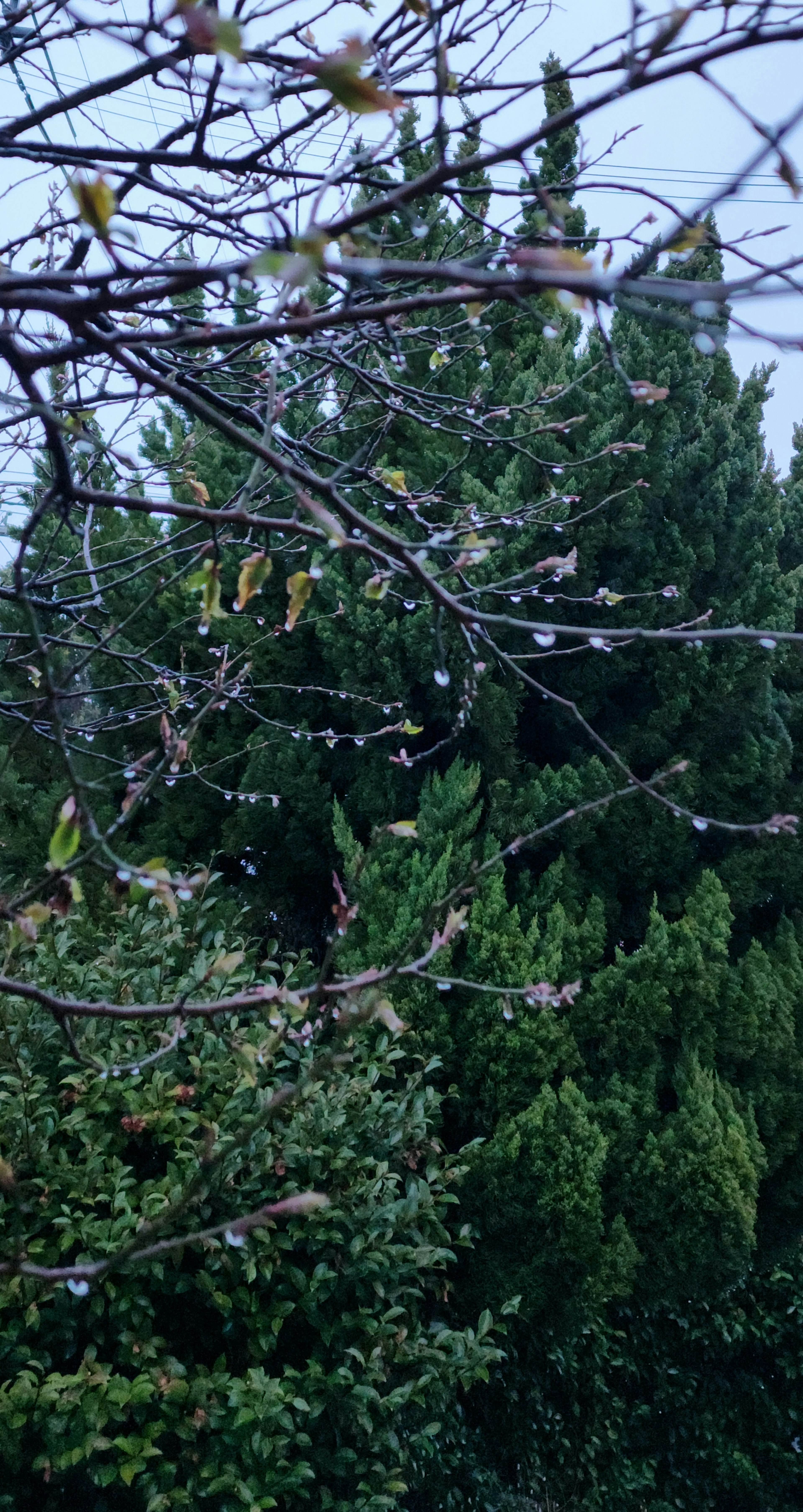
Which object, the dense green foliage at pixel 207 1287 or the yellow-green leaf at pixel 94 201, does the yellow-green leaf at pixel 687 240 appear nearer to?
the yellow-green leaf at pixel 94 201

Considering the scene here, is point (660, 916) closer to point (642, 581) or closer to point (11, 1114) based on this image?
point (642, 581)

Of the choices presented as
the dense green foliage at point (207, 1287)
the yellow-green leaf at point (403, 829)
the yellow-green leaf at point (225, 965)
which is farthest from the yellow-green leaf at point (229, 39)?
the dense green foliage at point (207, 1287)

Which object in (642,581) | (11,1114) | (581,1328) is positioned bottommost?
(581,1328)

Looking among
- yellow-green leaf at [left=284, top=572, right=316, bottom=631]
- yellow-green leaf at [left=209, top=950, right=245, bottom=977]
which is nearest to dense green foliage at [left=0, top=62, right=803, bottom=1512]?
yellow-green leaf at [left=209, top=950, right=245, bottom=977]

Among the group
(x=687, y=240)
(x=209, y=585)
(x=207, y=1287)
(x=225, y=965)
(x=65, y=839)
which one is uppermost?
(x=687, y=240)

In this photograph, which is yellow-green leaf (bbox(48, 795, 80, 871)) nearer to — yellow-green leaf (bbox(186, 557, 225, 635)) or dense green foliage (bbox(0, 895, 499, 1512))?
yellow-green leaf (bbox(186, 557, 225, 635))

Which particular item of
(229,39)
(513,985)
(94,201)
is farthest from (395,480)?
(513,985)

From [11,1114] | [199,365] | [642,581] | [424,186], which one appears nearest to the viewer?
[424,186]

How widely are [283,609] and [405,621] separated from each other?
719 mm

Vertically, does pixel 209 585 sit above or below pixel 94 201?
below

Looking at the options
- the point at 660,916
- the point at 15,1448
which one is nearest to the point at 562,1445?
the point at 660,916

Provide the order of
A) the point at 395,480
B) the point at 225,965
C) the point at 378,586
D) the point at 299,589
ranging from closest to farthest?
the point at 299,589, the point at 225,965, the point at 378,586, the point at 395,480

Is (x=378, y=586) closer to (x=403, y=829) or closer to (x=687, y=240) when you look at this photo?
(x=403, y=829)

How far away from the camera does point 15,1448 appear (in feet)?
7.74
